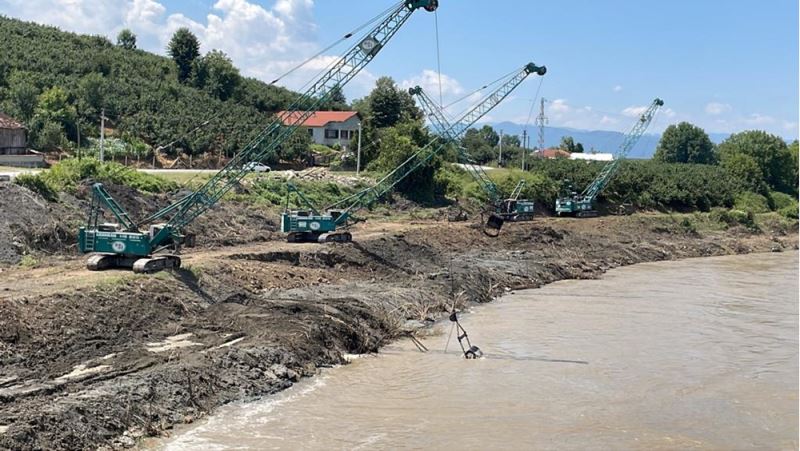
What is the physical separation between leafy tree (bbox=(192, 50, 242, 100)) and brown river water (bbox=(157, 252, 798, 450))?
69.2m

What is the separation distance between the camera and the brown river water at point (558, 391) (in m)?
18.5

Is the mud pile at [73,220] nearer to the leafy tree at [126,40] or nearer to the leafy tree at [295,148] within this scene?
the leafy tree at [295,148]

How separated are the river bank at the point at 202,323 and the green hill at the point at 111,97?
1351 inches

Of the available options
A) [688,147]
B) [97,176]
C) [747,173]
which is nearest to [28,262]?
[97,176]

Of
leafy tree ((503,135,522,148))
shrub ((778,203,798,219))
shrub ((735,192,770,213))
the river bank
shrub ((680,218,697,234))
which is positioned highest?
leafy tree ((503,135,522,148))

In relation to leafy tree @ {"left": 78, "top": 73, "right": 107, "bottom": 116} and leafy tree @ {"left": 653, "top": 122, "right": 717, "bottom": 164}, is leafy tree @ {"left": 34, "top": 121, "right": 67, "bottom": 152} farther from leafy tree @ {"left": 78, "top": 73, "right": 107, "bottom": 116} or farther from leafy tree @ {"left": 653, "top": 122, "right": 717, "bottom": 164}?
leafy tree @ {"left": 653, "top": 122, "right": 717, "bottom": 164}

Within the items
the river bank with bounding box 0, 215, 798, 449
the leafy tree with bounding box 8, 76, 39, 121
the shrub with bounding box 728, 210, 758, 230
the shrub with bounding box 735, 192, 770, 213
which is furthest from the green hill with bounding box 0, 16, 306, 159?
the shrub with bounding box 735, 192, 770, 213

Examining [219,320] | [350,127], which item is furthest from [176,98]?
[219,320]

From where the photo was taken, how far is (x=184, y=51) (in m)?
102

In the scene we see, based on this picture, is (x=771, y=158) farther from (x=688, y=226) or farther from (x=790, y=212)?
(x=688, y=226)

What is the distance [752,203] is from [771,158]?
19276mm

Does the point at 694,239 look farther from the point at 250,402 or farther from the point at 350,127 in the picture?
the point at 250,402

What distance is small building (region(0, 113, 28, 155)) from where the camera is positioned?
58.1m

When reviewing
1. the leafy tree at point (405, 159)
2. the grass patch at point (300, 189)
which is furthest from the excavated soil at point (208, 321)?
the leafy tree at point (405, 159)
